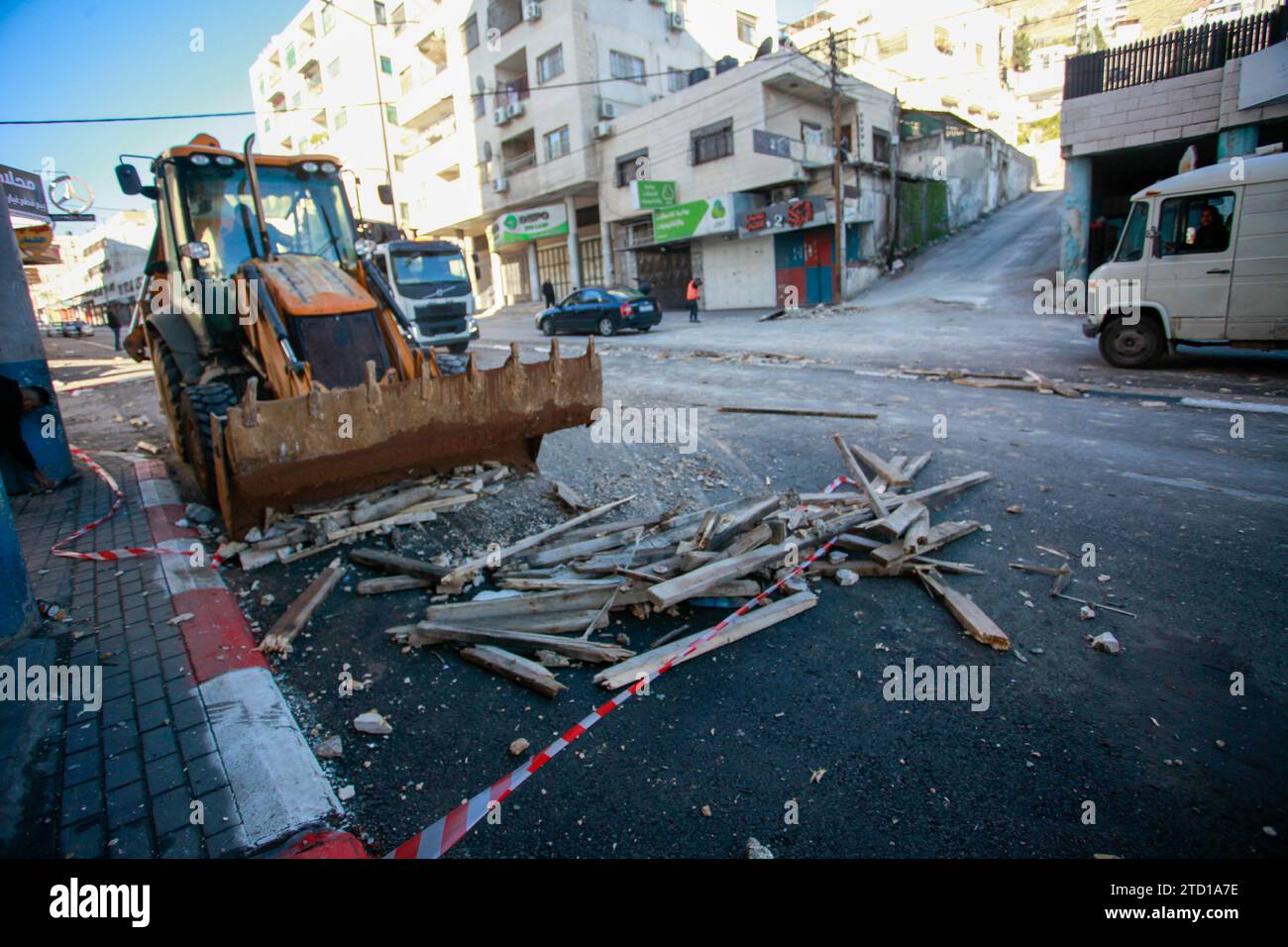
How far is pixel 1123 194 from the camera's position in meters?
24.1

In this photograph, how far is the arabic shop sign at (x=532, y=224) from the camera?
37.1 metres

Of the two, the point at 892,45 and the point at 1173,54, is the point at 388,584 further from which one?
the point at 892,45

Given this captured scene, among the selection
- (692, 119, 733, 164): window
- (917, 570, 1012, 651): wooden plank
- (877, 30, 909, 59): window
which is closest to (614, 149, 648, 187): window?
(692, 119, 733, 164): window

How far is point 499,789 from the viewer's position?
2.72 metres

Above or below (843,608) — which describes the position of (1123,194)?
above

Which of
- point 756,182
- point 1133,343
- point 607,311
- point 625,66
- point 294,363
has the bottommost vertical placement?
point 1133,343

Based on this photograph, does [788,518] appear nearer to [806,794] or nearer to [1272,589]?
[806,794]

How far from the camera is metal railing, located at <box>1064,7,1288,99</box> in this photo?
55.5 ft

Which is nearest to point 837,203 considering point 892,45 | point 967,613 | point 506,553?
point 506,553

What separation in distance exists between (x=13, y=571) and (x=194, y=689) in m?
1.73

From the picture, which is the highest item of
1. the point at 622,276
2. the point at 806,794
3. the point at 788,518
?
the point at 622,276

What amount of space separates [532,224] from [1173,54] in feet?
94.2

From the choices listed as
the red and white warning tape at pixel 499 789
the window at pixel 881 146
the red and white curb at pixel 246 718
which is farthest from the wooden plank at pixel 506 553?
the window at pixel 881 146
